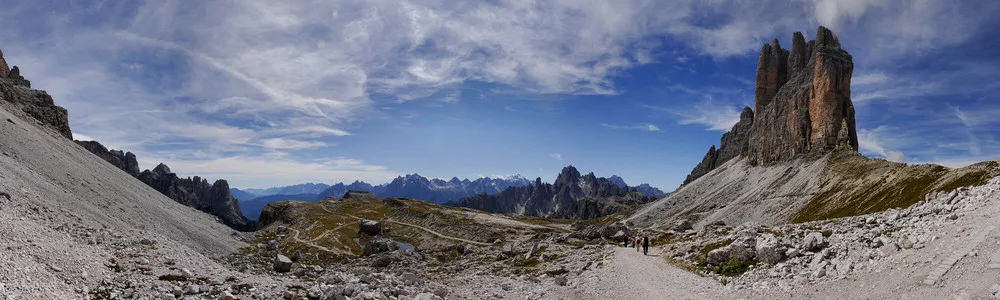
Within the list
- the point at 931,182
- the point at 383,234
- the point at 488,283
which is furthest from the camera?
the point at 383,234

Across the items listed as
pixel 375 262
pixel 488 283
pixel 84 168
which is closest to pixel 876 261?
pixel 488 283

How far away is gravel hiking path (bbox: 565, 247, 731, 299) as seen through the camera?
33.8 m

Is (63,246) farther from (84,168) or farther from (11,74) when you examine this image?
(11,74)

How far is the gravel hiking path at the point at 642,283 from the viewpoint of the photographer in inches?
1331

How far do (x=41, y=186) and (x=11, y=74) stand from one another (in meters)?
121

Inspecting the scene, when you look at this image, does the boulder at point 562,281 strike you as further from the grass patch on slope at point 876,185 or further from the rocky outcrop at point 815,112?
the rocky outcrop at point 815,112

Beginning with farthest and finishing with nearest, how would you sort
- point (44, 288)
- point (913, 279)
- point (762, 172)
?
point (762, 172)
point (913, 279)
point (44, 288)

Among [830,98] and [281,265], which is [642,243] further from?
[830,98]

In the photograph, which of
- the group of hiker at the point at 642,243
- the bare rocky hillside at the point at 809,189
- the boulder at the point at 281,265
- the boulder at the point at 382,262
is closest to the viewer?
the group of hiker at the point at 642,243

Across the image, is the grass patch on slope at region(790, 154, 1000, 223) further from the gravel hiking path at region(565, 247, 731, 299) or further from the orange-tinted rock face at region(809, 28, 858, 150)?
the gravel hiking path at region(565, 247, 731, 299)

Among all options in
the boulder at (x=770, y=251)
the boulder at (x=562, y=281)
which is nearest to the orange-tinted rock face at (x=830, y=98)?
the boulder at (x=770, y=251)

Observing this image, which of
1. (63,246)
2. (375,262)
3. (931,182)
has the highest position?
(931,182)

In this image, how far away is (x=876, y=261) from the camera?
27.4 m

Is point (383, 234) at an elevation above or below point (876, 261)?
below
